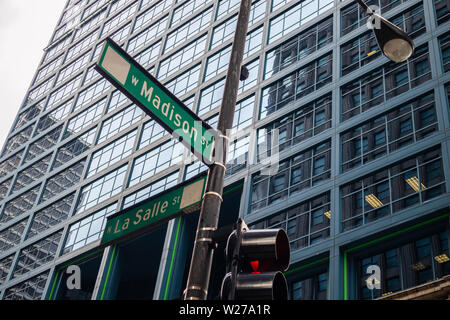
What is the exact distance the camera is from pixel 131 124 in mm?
48375

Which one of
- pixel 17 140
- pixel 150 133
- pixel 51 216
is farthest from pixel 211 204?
pixel 17 140

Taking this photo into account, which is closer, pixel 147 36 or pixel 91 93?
pixel 147 36

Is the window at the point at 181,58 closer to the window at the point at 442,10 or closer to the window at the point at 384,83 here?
the window at the point at 384,83

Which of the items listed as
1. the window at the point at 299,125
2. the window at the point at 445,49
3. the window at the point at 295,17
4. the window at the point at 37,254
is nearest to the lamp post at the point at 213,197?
the window at the point at 445,49

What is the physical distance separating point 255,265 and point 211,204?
912 mm

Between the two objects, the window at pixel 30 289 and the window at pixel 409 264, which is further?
the window at pixel 30 289

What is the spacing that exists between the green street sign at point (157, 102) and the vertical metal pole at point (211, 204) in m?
0.17

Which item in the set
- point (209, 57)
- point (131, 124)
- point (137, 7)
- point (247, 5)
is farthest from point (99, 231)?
point (247, 5)

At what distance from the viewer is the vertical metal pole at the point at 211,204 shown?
17.3 ft

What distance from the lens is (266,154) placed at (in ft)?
115

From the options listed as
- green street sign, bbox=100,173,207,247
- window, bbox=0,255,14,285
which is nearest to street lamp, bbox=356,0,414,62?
green street sign, bbox=100,173,207,247

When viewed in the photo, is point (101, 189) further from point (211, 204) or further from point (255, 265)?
point (255, 265)

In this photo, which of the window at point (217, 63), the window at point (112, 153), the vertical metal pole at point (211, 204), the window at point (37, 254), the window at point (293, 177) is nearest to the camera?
the vertical metal pole at point (211, 204)

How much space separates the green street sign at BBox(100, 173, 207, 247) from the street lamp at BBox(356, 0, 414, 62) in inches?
189
